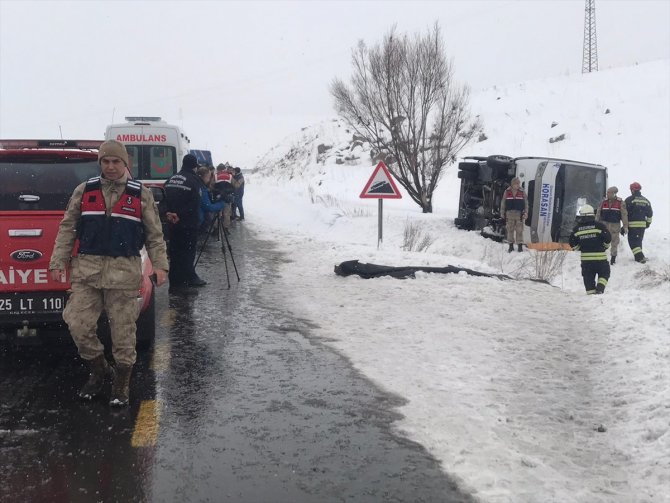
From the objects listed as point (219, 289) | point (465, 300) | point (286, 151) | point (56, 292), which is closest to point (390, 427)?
point (56, 292)

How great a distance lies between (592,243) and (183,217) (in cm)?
686

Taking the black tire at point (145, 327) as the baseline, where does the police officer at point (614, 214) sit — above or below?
above

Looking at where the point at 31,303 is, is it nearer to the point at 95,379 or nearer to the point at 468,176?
the point at 95,379

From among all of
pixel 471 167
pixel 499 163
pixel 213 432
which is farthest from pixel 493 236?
pixel 213 432

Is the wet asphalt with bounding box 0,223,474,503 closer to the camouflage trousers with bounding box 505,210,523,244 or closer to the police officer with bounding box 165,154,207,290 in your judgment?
the police officer with bounding box 165,154,207,290

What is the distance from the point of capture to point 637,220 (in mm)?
16062

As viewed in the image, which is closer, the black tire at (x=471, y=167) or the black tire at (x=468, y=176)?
the black tire at (x=471, y=167)

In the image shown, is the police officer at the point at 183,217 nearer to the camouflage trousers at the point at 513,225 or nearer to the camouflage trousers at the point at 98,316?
the camouflage trousers at the point at 98,316

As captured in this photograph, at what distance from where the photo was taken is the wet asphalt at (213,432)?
3709 mm

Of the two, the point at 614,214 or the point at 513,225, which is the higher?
the point at 614,214

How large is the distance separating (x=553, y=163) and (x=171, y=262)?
1189 centimetres

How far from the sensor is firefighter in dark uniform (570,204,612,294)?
11.2m

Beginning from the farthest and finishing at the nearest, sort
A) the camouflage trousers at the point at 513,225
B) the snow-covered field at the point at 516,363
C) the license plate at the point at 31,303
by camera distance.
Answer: the camouflage trousers at the point at 513,225 < the license plate at the point at 31,303 < the snow-covered field at the point at 516,363

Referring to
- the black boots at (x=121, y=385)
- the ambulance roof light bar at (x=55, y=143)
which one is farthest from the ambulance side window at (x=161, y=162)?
the black boots at (x=121, y=385)
